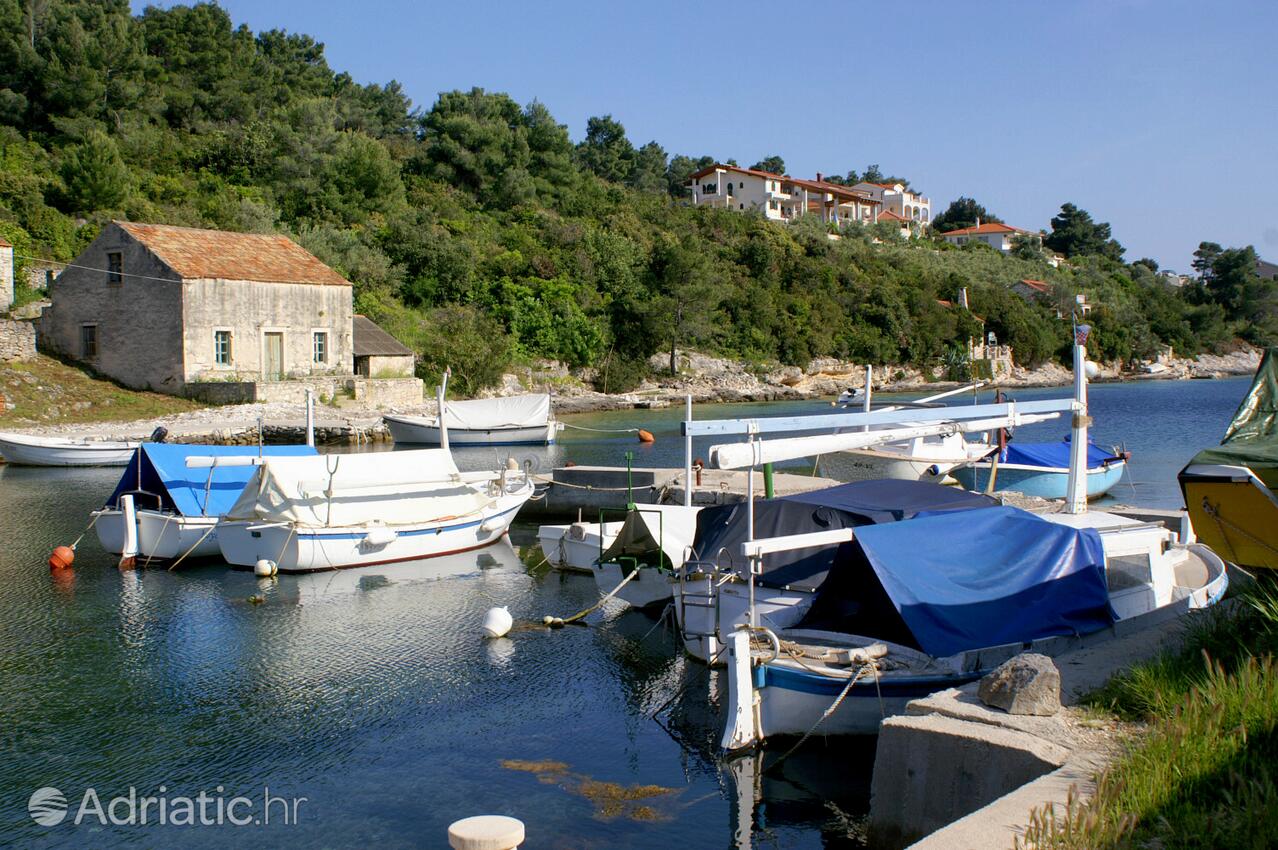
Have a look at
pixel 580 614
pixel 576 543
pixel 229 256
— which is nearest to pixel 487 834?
pixel 580 614

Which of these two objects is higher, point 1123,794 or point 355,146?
point 355,146

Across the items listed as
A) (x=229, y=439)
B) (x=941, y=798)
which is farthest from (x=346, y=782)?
(x=229, y=439)

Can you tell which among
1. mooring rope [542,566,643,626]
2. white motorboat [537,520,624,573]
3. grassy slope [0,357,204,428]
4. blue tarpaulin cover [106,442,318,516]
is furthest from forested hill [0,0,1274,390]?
mooring rope [542,566,643,626]

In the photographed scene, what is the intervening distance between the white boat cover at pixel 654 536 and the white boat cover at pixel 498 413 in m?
27.7

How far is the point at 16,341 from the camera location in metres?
42.5

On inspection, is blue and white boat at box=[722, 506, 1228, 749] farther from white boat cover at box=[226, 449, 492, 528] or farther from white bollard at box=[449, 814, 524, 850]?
white boat cover at box=[226, 449, 492, 528]

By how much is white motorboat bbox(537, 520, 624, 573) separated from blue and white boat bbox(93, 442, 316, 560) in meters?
6.95

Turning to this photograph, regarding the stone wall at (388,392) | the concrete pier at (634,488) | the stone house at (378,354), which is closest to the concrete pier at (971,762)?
the concrete pier at (634,488)

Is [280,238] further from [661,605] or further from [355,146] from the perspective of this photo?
[661,605]

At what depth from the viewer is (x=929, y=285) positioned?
9906 cm

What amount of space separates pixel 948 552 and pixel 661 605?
21.0 feet

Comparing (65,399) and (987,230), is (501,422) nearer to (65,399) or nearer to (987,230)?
(65,399)

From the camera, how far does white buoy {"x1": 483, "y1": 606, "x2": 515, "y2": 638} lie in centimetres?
1580

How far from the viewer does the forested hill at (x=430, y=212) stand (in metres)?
60.5
